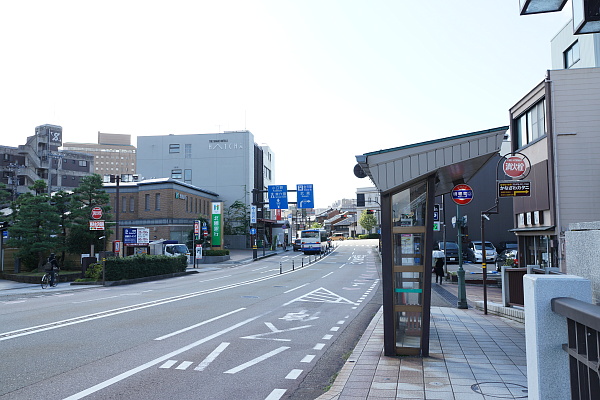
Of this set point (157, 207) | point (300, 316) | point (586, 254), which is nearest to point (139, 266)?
point (300, 316)

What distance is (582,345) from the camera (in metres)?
2.72

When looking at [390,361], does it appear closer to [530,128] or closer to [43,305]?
[43,305]

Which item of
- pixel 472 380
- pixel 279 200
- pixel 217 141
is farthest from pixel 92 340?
pixel 217 141

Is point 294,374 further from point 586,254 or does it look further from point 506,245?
point 506,245

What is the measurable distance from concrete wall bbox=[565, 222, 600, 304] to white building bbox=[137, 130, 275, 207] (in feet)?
232

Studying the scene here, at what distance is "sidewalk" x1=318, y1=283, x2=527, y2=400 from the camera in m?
6.48

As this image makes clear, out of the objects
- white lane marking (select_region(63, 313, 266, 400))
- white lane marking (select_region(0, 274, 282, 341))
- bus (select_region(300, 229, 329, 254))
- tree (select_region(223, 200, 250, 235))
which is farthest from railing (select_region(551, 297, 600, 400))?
tree (select_region(223, 200, 250, 235))

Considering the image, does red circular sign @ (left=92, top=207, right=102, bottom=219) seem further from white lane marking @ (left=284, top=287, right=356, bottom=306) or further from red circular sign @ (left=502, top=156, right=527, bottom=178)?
red circular sign @ (left=502, top=156, right=527, bottom=178)

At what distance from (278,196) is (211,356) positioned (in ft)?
135

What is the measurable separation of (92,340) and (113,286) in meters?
17.7

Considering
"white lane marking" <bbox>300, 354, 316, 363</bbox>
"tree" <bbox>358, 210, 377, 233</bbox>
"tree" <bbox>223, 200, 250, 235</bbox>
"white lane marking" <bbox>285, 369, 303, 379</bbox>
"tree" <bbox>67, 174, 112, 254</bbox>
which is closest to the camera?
"white lane marking" <bbox>285, 369, 303, 379</bbox>

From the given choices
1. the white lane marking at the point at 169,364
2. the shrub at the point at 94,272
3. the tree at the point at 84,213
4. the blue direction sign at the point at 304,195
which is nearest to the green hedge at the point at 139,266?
the shrub at the point at 94,272

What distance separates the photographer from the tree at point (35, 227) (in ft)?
103

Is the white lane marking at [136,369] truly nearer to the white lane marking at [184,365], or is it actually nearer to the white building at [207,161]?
the white lane marking at [184,365]
